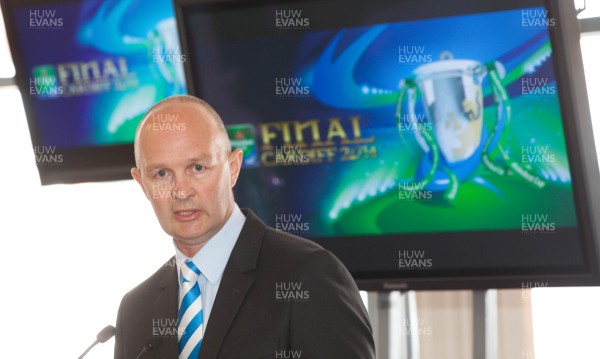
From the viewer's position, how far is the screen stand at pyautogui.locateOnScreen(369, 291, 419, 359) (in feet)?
13.5

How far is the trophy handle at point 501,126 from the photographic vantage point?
348 cm

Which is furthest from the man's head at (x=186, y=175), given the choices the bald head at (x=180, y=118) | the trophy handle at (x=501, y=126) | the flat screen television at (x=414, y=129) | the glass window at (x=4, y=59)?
the glass window at (x=4, y=59)

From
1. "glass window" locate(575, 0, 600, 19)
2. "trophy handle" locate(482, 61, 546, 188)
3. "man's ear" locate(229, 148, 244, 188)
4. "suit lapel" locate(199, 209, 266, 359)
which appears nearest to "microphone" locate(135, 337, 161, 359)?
"suit lapel" locate(199, 209, 266, 359)

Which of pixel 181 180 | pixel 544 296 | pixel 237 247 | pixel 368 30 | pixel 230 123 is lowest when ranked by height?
pixel 544 296

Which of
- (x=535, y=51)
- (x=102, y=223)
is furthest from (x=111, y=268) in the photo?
(x=535, y=51)

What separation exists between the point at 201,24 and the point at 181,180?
1.41 metres

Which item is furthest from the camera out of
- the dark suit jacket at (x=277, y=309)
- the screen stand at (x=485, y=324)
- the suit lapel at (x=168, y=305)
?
the screen stand at (x=485, y=324)

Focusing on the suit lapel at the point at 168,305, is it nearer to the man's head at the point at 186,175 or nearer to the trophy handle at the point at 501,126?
the man's head at the point at 186,175

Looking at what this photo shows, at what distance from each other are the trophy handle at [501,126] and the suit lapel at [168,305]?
53.3 inches

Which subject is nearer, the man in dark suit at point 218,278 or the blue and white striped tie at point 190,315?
the man in dark suit at point 218,278

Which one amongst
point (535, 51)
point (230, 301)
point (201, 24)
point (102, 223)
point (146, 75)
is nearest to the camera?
point (230, 301)

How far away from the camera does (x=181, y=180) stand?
2.48 m

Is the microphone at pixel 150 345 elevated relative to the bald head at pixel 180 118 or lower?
lower

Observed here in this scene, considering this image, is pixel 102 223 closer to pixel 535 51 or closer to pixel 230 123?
pixel 230 123
